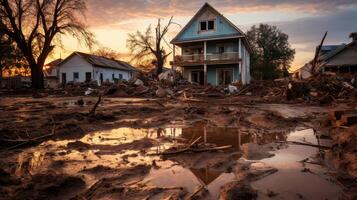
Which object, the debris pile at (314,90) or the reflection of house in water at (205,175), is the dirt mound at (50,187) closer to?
Answer: the reflection of house in water at (205,175)

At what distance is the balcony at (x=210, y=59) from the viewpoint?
28328 millimetres

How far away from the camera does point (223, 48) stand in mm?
30391

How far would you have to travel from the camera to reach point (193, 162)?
434cm

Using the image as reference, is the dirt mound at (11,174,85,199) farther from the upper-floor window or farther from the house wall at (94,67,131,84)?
the house wall at (94,67,131,84)

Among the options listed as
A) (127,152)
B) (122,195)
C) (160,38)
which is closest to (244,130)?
(127,152)

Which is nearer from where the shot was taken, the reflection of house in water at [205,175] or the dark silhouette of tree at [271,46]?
the reflection of house in water at [205,175]

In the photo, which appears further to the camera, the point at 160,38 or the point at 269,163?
the point at 160,38

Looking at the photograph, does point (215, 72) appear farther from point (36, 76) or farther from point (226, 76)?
point (36, 76)

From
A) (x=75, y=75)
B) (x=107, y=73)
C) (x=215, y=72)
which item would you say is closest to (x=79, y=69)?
(x=75, y=75)

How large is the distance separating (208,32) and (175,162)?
26.8m

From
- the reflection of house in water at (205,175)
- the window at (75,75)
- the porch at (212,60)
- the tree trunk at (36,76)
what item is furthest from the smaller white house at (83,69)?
the reflection of house in water at (205,175)

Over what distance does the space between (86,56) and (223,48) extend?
20.7 metres

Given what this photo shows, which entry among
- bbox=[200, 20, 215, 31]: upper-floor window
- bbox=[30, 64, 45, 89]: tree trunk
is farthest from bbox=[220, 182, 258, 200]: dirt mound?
bbox=[30, 64, 45, 89]: tree trunk

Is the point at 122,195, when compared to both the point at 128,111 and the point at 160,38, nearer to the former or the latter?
the point at 128,111
